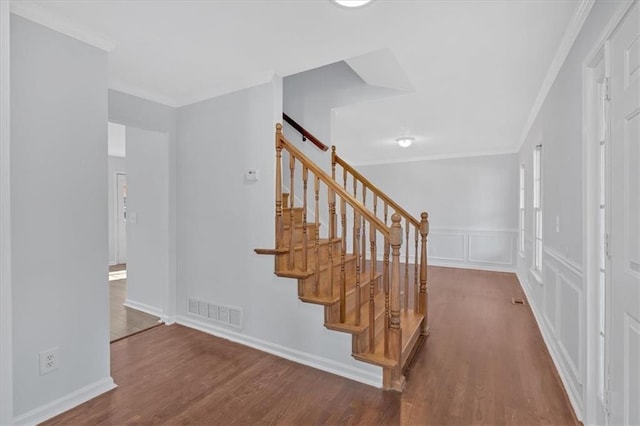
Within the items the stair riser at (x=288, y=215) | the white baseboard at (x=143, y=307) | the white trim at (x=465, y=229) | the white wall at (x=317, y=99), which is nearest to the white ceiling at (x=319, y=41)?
the white wall at (x=317, y=99)

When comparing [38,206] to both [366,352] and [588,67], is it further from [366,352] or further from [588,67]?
[588,67]

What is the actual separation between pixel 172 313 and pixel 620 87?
12.4ft

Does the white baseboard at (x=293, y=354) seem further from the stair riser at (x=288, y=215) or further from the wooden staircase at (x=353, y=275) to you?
the stair riser at (x=288, y=215)

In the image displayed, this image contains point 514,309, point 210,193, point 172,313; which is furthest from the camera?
point 514,309

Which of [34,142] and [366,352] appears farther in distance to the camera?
[366,352]

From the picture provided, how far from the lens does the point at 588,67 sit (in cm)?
172

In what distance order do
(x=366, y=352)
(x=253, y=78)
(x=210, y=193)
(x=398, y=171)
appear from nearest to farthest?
(x=366, y=352) → (x=253, y=78) → (x=210, y=193) → (x=398, y=171)

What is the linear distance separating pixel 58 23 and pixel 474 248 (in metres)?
6.78

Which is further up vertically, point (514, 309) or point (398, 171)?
point (398, 171)

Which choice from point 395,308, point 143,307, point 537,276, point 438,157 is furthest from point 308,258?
point 438,157

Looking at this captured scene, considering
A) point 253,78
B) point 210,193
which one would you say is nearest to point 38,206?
point 210,193

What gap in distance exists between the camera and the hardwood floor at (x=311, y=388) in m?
1.80

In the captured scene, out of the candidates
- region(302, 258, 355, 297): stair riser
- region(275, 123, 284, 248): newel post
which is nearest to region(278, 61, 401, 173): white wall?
region(275, 123, 284, 248): newel post

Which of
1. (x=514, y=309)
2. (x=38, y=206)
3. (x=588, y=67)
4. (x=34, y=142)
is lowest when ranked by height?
(x=514, y=309)
